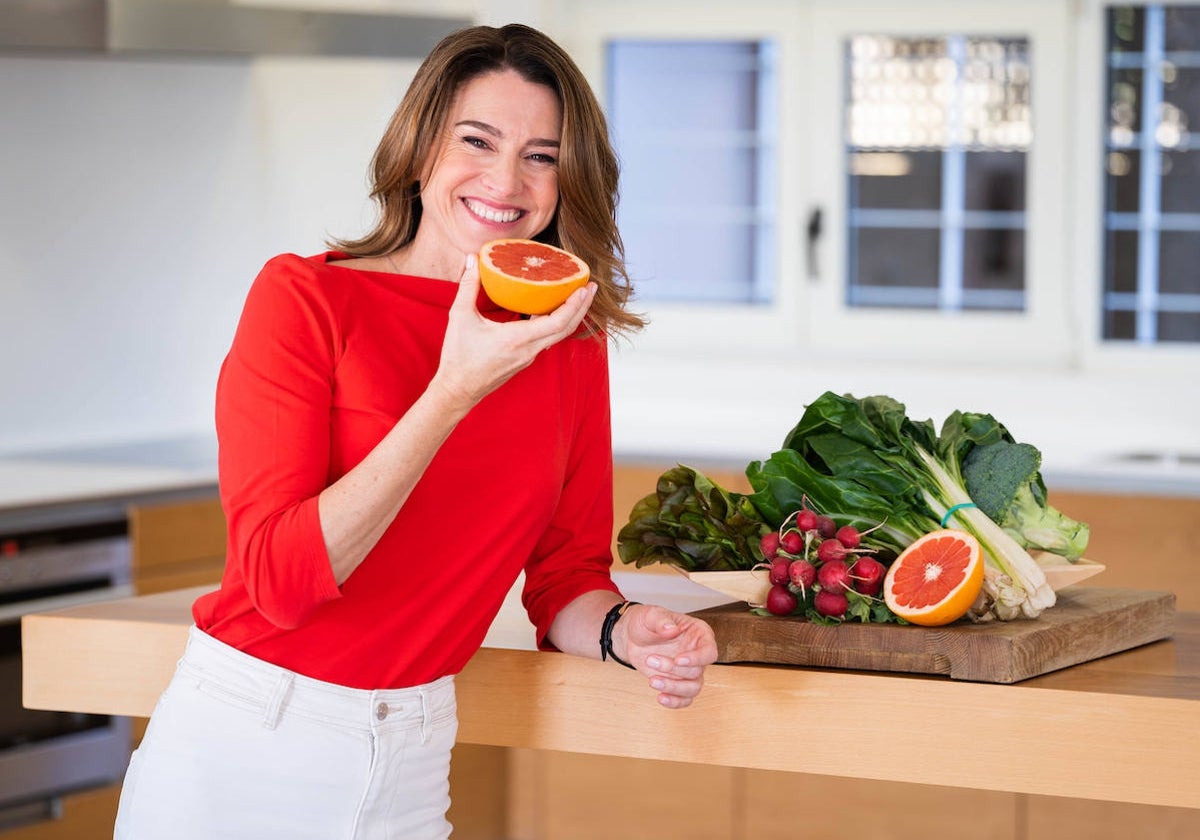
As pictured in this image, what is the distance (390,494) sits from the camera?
131cm

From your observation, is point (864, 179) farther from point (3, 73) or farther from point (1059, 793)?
point (1059, 793)

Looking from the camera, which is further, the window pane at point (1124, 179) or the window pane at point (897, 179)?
the window pane at point (897, 179)

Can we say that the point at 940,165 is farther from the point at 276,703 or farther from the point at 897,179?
the point at 276,703

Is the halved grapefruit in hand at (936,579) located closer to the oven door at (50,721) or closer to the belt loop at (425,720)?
the belt loop at (425,720)

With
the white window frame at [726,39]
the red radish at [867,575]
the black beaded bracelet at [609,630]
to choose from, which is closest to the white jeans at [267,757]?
the black beaded bracelet at [609,630]

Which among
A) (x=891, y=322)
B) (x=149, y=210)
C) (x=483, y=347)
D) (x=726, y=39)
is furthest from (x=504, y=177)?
(x=726, y=39)

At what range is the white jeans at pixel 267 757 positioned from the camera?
1.46 metres

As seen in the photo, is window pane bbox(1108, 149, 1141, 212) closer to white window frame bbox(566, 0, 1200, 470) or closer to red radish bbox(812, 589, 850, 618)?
white window frame bbox(566, 0, 1200, 470)

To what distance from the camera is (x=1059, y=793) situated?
1519mm

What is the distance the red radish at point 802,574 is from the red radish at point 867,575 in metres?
0.04

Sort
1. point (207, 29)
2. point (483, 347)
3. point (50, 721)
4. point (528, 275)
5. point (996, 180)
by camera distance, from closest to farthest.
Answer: point (483, 347) < point (528, 275) < point (50, 721) < point (207, 29) < point (996, 180)

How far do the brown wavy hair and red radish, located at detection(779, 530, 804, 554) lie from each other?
284 millimetres

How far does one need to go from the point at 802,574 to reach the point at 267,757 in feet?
1.75

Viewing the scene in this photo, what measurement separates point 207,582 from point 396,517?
205cm
